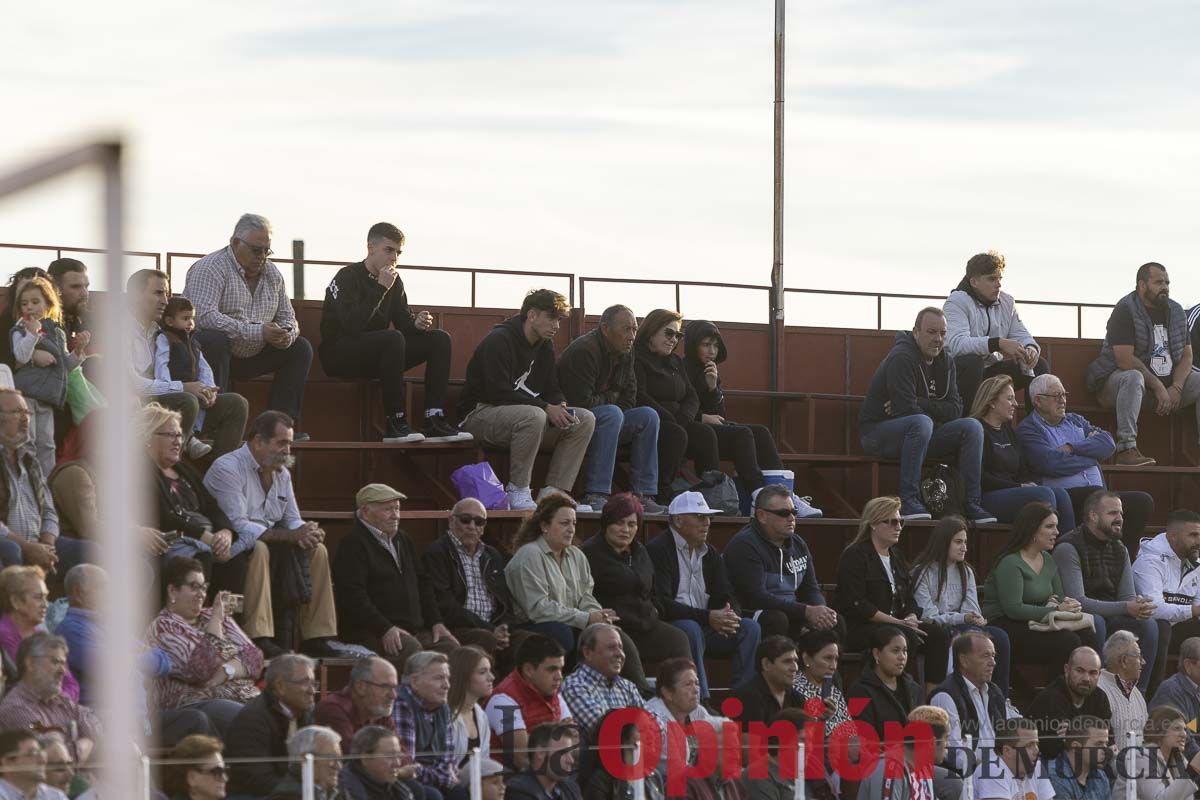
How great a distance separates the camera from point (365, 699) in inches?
352

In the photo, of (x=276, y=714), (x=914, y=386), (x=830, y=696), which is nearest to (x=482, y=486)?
(x=830, y=696)

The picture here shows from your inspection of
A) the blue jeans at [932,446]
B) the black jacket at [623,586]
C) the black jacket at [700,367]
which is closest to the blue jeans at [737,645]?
the black jacket at [623,586]

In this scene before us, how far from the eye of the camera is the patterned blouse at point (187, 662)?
8.90 metres

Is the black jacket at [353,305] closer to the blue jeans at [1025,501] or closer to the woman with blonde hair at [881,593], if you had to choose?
the woman with blonde hair at [881,593]

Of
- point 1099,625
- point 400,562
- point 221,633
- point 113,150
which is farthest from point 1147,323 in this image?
point 113,150

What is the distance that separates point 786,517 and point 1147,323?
514 centimetres

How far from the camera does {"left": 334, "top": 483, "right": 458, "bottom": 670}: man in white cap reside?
1053 cm

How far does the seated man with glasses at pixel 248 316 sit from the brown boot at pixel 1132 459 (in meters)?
6.91

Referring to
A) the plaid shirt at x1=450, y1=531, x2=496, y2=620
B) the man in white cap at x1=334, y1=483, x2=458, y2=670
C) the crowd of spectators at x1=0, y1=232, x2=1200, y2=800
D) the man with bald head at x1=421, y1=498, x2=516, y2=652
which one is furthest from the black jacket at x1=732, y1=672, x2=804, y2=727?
the man in white cap at x1=334, y1=483, x2=458, y2=670

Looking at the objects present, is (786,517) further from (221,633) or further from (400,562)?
(221,633)

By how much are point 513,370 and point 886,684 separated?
3122 millimetres

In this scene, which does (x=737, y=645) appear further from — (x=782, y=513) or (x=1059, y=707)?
(x=1059, y=707)

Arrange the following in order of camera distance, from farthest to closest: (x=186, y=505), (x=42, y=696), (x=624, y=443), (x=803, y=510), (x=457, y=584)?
(x=803, y=510)
(x=624, y=443)
(x=457, y=584)
(x=186, y=505)
(x=42, y=696)

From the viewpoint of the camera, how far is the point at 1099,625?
13.0 meters
